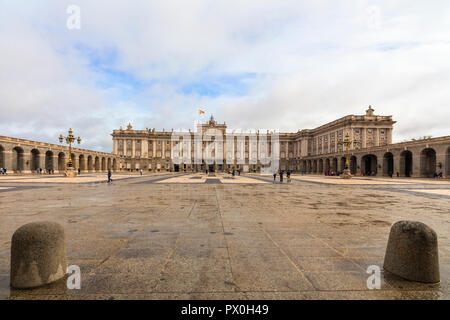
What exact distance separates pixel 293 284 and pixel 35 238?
11.2ft

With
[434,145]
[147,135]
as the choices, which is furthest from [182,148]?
[434,145]

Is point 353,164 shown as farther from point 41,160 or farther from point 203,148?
point 41,160

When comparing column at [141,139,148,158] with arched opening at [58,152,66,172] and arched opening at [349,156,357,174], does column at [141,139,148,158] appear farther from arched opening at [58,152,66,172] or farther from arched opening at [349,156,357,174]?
arched opening at [349,156,357,174]

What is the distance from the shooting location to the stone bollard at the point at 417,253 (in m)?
3.08

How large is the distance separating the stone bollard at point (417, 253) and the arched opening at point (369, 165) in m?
55.4

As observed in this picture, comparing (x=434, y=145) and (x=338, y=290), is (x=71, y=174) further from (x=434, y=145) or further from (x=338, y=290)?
(x=434, y=145)

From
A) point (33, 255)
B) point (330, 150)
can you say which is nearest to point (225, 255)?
point (33, 255)

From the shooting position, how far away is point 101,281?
3.16 meters

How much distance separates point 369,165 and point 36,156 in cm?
7407

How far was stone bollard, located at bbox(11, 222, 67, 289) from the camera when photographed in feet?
9.56

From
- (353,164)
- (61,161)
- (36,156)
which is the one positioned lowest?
(353,164)

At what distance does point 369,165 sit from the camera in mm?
55531

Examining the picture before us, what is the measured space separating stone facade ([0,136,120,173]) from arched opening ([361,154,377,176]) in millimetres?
52585

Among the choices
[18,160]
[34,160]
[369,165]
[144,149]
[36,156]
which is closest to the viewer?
[18,160]
